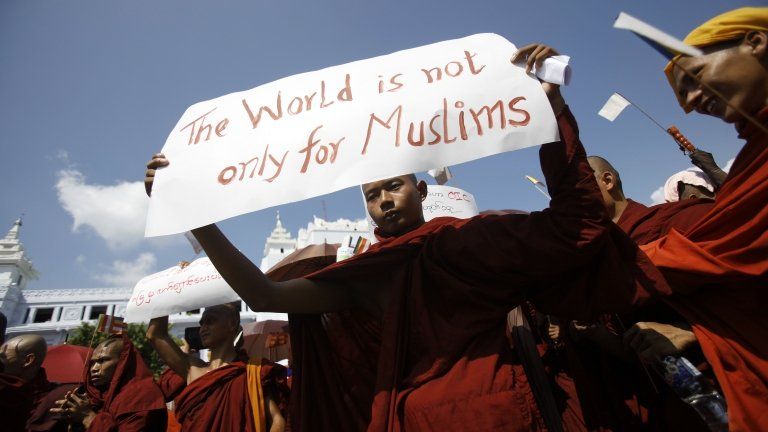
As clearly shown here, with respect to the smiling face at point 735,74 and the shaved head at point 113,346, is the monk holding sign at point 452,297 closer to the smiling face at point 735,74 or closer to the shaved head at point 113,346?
the smiling face at point 735,74

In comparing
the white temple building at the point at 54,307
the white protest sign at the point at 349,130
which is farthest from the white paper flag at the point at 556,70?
the white temple building at the point at 54,307

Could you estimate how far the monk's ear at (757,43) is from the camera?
43.6 inches

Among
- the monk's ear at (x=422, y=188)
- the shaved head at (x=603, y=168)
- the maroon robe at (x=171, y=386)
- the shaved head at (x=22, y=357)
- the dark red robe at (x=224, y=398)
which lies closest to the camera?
the monk's ear at (x=422, y=188)

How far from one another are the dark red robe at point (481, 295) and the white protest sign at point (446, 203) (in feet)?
6.70

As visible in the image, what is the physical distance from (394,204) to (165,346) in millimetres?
2537

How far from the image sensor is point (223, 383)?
9.41ft

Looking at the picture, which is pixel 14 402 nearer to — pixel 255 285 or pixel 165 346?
pixel 165 346

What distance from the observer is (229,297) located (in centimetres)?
271

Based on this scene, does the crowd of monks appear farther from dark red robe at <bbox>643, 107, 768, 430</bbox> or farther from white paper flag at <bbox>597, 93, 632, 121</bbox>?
white paper flag at <bbox>597, 93, 632, 121</bbox>

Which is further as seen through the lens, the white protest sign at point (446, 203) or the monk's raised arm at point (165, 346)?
the white protest sign at point (446, 203)

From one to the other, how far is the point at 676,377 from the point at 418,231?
919 millimetres

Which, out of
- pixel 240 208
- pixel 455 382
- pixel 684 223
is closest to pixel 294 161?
pixel 240 208

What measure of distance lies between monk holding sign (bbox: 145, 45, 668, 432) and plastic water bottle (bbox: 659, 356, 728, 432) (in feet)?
0.68

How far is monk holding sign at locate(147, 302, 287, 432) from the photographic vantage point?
106 inches
